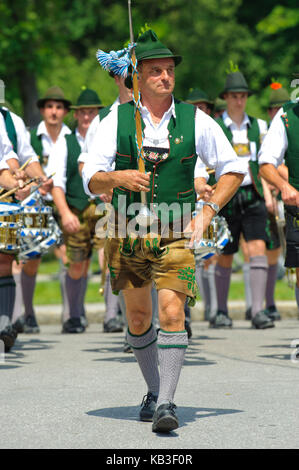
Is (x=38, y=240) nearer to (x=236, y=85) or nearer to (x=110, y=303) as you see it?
(x=110, y=303)

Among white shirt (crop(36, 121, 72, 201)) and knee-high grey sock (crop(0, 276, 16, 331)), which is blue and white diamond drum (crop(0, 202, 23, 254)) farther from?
white shirt (crop(36, 121, 72, 201))

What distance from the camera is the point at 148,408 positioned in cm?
608

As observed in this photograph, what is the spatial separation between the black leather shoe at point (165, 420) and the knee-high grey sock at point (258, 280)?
5.88 meters

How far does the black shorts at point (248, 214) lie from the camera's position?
454 inches

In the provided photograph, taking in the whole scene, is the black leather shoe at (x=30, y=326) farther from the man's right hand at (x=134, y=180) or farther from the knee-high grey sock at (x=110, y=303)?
the man's right hand at (x=134, y=180)

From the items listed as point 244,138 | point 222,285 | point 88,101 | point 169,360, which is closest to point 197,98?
point 244,138

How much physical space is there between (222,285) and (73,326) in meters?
1.64

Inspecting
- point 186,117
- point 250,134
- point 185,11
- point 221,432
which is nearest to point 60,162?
point 250,134

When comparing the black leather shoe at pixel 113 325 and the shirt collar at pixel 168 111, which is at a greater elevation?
the shirt collar at pixel 168 111

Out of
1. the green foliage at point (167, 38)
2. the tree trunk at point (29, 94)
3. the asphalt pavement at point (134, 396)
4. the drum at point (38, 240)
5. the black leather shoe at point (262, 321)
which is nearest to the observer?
the asphalt pavement at point (134, 396)

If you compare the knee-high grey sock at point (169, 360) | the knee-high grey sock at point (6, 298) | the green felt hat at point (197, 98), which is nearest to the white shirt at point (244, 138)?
the green felt hat at point (197, 98)

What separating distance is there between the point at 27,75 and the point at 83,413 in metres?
21.2

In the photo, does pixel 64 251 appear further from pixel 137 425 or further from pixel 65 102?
pixel 137 425

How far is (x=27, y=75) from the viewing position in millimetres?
26672
